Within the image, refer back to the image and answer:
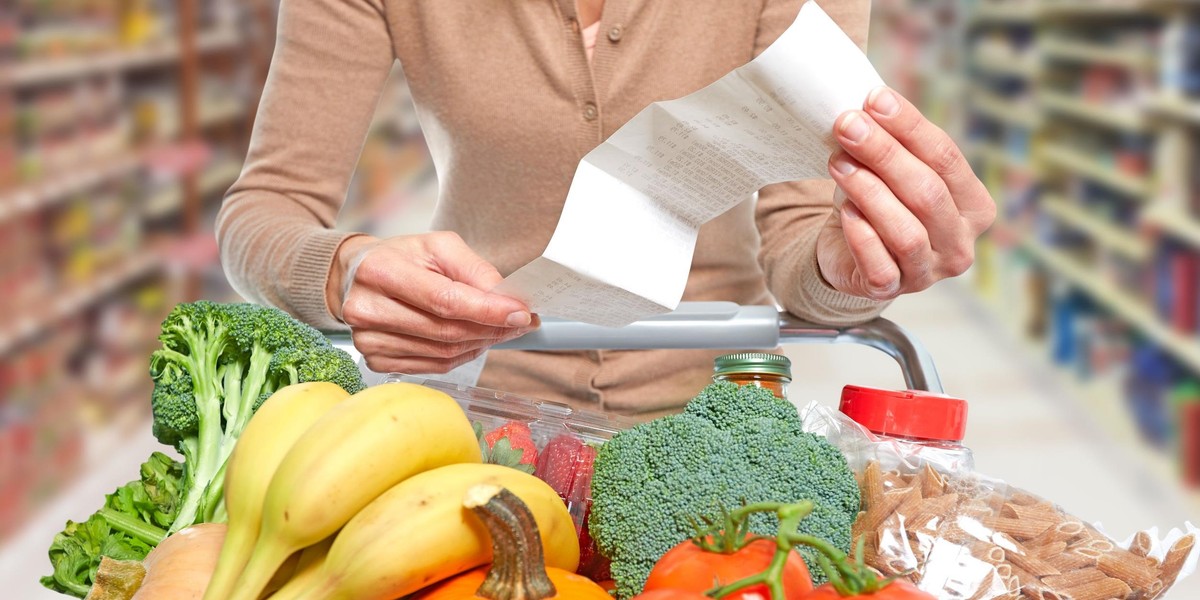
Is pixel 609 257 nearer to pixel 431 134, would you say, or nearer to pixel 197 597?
pixel 197 597

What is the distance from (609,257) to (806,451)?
24 cm

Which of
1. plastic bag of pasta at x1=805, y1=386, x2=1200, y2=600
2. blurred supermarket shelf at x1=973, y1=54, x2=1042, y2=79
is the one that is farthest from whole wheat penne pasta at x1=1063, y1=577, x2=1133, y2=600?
blurred supermarket shelf at x1=973, y1=54, x2=1042, y2=79

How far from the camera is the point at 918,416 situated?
0.86 metres

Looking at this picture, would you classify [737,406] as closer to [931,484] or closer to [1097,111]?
[931,484]

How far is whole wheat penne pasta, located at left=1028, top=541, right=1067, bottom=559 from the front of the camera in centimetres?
76

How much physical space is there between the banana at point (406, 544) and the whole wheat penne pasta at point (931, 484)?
0.31 m

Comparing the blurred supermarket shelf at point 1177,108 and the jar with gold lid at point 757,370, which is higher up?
the blurred supermarket shelf at point 1177,108

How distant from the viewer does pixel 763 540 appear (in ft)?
2.17

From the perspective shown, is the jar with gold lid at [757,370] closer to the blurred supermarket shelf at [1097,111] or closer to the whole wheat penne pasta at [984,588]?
the whole wheat penne pasta at [984,588]

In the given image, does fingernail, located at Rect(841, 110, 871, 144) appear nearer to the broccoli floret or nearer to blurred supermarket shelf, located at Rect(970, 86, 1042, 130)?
the broccoli floret

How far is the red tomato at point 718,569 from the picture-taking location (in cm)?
63

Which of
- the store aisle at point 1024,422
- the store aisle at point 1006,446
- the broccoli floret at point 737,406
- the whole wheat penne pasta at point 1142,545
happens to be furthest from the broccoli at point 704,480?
the store aisle at point 1024,422

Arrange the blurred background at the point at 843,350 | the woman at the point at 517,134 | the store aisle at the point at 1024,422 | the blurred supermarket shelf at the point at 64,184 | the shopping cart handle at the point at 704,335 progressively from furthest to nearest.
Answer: the store aisle at the point at 1024,422 < the blurred background at the point at 843,350 < the blurred supermarket shelf at the point at 64,184 < the woman at the point at 517,134 < the shopping cart handle at the point at 704,335

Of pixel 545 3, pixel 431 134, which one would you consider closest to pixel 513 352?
pixel 431 134
